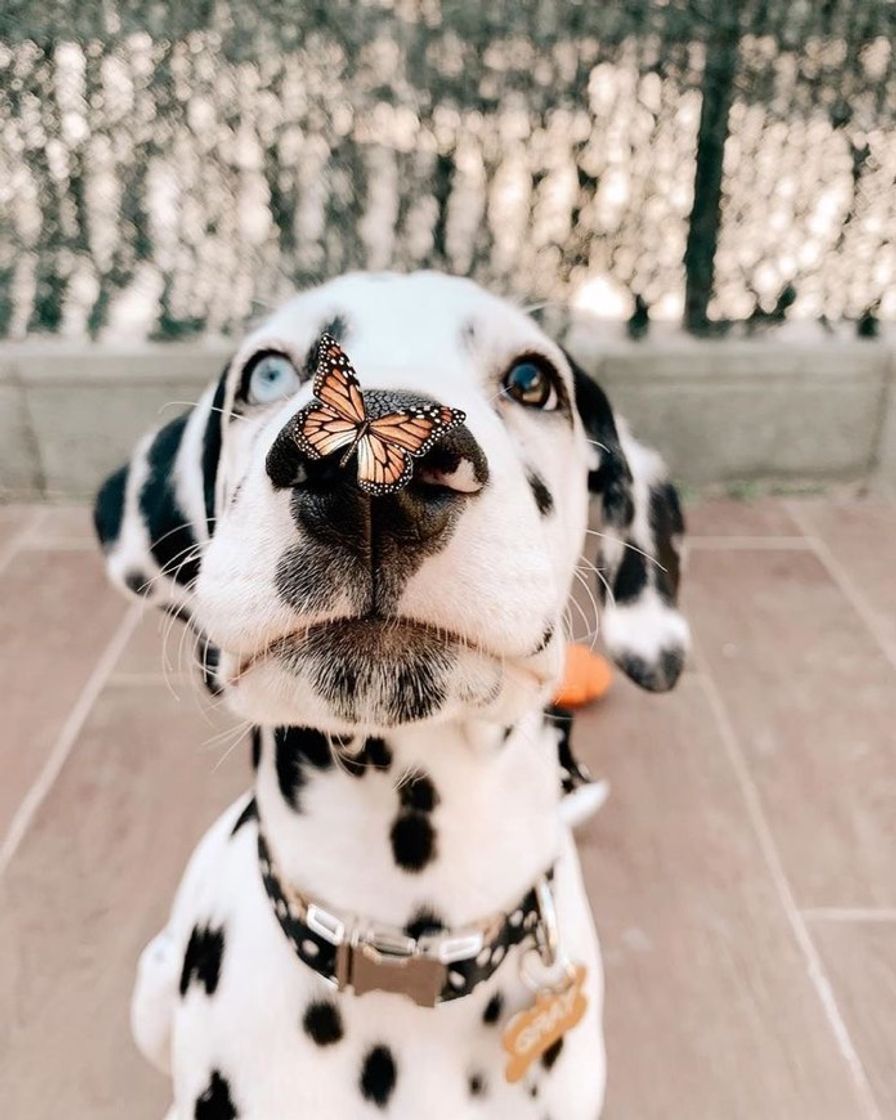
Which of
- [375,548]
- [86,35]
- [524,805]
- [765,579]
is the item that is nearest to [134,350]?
[86,35]

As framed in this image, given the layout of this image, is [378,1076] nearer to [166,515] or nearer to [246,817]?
[246,817]

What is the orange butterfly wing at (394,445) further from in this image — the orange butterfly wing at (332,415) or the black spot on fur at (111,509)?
the black spot on fur at (111,509)

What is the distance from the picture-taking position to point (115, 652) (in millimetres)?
2697

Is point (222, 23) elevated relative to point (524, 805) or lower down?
A: elevated

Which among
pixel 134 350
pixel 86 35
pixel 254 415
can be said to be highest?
pixel 86 35

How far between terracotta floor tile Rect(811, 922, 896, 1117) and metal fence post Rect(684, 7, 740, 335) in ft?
6.80

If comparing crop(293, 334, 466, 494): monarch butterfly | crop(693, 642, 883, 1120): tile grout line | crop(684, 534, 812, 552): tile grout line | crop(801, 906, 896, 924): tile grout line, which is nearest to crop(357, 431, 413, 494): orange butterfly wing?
crop(293, 334, 466, 494): monarch butterfly

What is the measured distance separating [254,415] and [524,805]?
529 mm

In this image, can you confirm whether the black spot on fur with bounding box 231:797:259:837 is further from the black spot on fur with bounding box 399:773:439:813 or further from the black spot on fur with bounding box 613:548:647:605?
the black spot on fur with bounding box 613:548:647:605

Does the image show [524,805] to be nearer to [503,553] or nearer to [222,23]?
[503,553]

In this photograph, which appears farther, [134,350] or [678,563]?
[134,350]

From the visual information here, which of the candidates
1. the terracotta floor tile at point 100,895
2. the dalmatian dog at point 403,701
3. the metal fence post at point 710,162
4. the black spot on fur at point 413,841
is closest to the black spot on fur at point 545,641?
the dalmatian dog at point 403,701

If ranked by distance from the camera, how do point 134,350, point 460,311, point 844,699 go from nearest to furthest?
point 460,311 < point 844,699 < point 134,350

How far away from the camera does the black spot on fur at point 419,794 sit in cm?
112
